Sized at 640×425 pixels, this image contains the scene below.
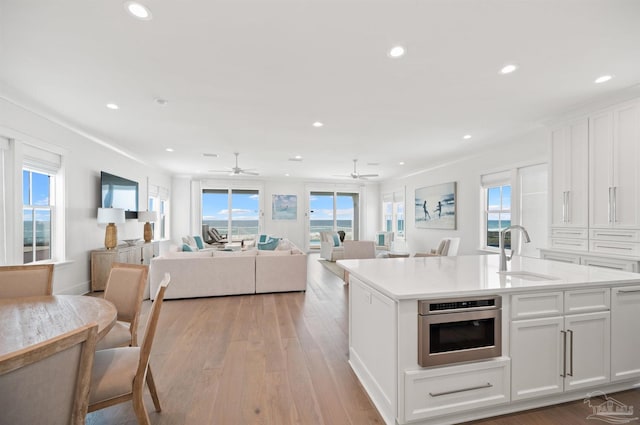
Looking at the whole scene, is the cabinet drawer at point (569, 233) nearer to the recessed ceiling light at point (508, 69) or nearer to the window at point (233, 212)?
the recessed ceiling light at point (508, 69)

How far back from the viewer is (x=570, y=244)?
357 cm

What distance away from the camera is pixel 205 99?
3266 millimetres

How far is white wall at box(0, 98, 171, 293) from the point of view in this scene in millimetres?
3311

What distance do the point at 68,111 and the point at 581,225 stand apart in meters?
6.70

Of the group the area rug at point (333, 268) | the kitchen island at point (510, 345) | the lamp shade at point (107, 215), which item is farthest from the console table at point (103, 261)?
the kitchen island at point (510, 345)

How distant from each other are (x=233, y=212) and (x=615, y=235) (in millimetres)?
8971

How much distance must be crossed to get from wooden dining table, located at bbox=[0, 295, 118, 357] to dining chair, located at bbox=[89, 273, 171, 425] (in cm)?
21

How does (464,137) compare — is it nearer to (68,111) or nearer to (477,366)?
(477,366)

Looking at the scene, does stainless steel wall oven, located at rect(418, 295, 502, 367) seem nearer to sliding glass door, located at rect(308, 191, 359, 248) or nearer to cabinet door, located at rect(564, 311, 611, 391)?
cabinet door, located at rect(564, 311, 611, 391)

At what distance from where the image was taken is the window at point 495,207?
5277 mm

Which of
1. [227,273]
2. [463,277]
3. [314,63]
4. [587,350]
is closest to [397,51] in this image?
[314,63]

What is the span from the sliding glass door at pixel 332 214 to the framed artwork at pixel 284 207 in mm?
591

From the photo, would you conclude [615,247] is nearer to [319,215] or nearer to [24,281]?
[24,281]

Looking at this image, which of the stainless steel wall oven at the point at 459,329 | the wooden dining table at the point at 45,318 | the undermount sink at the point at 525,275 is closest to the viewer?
the wooden dining table at the point at 45,318
